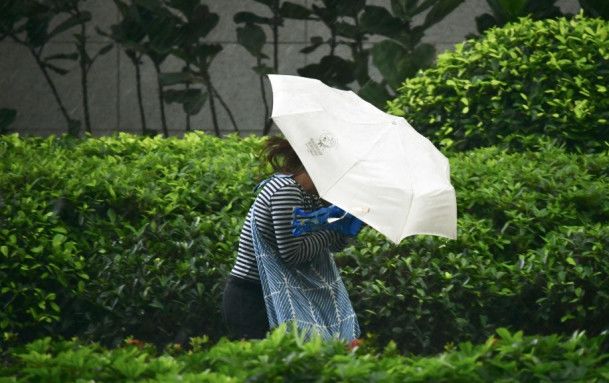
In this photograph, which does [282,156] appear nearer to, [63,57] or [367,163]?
[367,163]

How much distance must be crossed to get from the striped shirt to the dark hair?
0.18 feet

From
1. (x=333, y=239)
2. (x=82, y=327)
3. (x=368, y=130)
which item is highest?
(x=368, y=130)

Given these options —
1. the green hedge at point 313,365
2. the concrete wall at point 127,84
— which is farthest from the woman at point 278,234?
the concrete wall at point 127,84

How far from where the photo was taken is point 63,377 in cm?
355

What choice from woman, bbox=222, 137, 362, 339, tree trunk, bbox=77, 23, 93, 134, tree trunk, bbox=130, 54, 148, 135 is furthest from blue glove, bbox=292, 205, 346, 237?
tree trunk, bbox=77, 23, 93, 134

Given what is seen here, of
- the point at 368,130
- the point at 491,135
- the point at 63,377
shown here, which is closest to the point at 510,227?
the point at 491,135

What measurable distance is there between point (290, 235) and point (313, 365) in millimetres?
1018

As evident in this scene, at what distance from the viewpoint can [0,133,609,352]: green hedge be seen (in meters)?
5.84

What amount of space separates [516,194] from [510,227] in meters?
0.22

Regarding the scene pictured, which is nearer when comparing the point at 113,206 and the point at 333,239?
the point at 333,239

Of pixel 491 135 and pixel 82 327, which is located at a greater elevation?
pixel 491 135

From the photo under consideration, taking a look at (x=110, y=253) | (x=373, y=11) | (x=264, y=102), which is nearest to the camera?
(x=110, y=253)

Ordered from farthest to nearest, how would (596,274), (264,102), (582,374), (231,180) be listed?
(264,102) → (231,180) → (596,274) → (582,374)

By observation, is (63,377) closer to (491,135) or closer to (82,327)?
(82,327)
